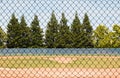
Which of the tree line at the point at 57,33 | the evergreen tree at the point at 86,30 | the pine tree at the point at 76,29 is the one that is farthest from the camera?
the tree line at the point at 57,33

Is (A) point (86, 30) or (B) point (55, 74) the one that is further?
(A) point (86, 30)

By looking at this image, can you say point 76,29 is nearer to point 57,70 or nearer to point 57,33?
point 57,70

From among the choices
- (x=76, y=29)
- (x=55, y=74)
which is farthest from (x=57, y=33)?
(x=55, y=74)

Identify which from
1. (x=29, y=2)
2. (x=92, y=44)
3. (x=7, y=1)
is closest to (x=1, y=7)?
(x=7, y=1)

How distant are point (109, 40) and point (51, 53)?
14.1m

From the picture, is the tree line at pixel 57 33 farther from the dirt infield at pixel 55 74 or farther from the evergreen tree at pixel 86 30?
the dirt infield at pixel 55 74

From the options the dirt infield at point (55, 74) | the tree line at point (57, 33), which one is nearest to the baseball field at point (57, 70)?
the dirt infield at point (55, 74)

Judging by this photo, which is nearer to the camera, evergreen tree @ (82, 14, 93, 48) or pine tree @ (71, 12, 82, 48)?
pine tree @ (71, 12, 82, 48)

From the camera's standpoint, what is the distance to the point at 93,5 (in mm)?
5805

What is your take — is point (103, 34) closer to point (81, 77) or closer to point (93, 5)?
point (81, 77)

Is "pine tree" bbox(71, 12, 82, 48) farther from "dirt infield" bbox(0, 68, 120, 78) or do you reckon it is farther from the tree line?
"dirt infield" bbox(0, 68, 120, 78)

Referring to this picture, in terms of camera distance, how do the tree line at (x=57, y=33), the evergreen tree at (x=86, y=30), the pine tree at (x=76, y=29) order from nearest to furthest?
the pine tree at (x=76, y=29)
the evergreen tree at (x=86, y=30)
the tree line at (x=57, y=33)

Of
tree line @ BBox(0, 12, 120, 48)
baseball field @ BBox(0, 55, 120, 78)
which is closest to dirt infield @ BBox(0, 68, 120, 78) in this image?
baseball field @ BBox(0, 55, 120, 78)

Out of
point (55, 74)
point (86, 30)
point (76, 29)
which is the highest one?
point (76, 29)
